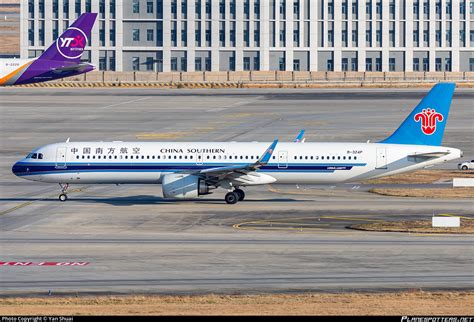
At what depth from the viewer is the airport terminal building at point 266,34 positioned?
187m

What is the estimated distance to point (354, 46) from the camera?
189625 mm

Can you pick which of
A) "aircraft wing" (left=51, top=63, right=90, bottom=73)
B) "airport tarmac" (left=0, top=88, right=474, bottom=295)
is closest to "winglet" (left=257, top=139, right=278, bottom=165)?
"airport tarmac" (left=0, top=88, right=474, bottom=295)

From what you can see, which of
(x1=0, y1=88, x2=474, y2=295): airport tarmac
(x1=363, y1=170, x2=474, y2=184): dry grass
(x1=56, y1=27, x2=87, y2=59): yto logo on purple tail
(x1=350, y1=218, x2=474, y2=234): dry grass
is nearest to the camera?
(x1=0, y1=88, x2=474, y2=295): airport tarmac

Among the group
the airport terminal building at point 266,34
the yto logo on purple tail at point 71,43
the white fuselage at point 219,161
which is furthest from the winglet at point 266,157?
the airport terminal building at point 266,34

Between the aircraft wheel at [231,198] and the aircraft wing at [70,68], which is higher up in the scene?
the aircraft wing at [70,68]

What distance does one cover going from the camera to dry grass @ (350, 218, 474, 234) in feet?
183

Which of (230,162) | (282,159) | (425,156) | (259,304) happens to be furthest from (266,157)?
(259,304)

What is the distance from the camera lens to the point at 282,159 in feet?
221

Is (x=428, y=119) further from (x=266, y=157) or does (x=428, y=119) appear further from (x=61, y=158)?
(x=61, y=158)

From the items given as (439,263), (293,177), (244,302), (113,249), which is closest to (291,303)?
(244,302)

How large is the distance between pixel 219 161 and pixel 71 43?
70.3 metres

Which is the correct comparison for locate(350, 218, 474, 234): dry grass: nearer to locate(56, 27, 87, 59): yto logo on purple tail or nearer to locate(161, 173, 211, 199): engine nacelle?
locate(161, 173, 211, 199): engine nacelle

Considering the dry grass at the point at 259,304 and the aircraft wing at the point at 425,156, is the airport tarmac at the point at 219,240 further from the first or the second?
the aircraft wing at the point at 425,156

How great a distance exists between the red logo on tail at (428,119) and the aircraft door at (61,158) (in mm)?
22996
